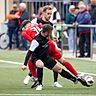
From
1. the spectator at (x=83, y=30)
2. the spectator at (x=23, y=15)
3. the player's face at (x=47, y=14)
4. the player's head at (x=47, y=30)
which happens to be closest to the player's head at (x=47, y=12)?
the player's face at (x=47, y=14)

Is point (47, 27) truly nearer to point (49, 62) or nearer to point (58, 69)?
point (49, 62)

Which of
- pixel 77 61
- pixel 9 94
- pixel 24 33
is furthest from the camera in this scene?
pixel 77 61

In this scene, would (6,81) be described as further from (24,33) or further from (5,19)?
(5,19)

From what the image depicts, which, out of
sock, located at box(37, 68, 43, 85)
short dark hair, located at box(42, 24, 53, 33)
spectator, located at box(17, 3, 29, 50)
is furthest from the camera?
spectator, located at box(17, 3, 29, 50)

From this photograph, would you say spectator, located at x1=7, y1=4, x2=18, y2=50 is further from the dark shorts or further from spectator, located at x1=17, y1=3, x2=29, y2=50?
the dark shorts

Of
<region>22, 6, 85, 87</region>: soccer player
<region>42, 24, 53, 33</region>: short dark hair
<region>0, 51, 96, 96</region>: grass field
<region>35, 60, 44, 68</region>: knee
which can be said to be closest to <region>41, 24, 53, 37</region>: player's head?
<region>42, 24, 53, 33</region>: short dark hair

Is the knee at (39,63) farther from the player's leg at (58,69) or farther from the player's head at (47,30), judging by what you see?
the player's head at (47,30)

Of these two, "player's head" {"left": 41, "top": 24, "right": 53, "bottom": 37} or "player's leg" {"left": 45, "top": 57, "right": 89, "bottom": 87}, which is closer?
"player's head" {"left": 41, "top": 24, "right": 53, "bottom": 37}

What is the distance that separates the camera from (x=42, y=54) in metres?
14.3

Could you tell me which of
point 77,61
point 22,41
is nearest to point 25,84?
point 77,61

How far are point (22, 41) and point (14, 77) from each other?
482 inches

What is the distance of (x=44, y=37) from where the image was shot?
14.1 m

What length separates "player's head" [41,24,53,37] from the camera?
13845 mm

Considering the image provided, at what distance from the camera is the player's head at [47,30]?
1385cm
